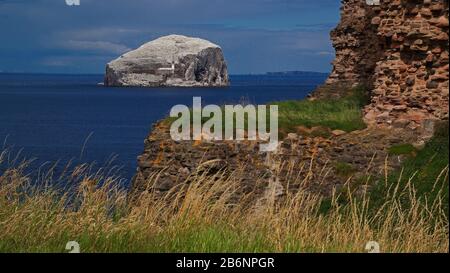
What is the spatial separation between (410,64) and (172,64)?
477 ft

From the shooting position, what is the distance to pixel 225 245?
920cm

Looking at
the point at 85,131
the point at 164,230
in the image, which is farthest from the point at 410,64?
the point at 85,131

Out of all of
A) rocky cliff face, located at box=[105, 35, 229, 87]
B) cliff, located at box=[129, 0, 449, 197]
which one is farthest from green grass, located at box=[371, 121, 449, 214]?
rocky cliff face, located at box=[105, 35, 229, 87]

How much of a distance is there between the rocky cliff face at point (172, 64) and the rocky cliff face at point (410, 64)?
473ft

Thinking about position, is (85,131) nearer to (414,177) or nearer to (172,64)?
(414,177)

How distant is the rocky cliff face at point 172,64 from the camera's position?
164m

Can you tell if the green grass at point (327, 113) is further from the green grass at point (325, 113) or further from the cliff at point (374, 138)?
the cliff at point (374, 138)

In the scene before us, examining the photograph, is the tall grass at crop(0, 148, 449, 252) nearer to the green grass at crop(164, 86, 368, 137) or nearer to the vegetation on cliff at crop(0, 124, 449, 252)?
the vegetation on cliff at crop(0, 124, 449, 252)

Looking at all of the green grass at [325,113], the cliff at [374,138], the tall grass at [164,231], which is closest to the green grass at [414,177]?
Result: the cliff at [374,138]

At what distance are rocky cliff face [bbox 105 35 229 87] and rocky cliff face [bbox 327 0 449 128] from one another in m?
144

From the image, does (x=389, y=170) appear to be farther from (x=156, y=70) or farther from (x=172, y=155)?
(x=156, y=70)

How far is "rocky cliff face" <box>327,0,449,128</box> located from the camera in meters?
17.7
